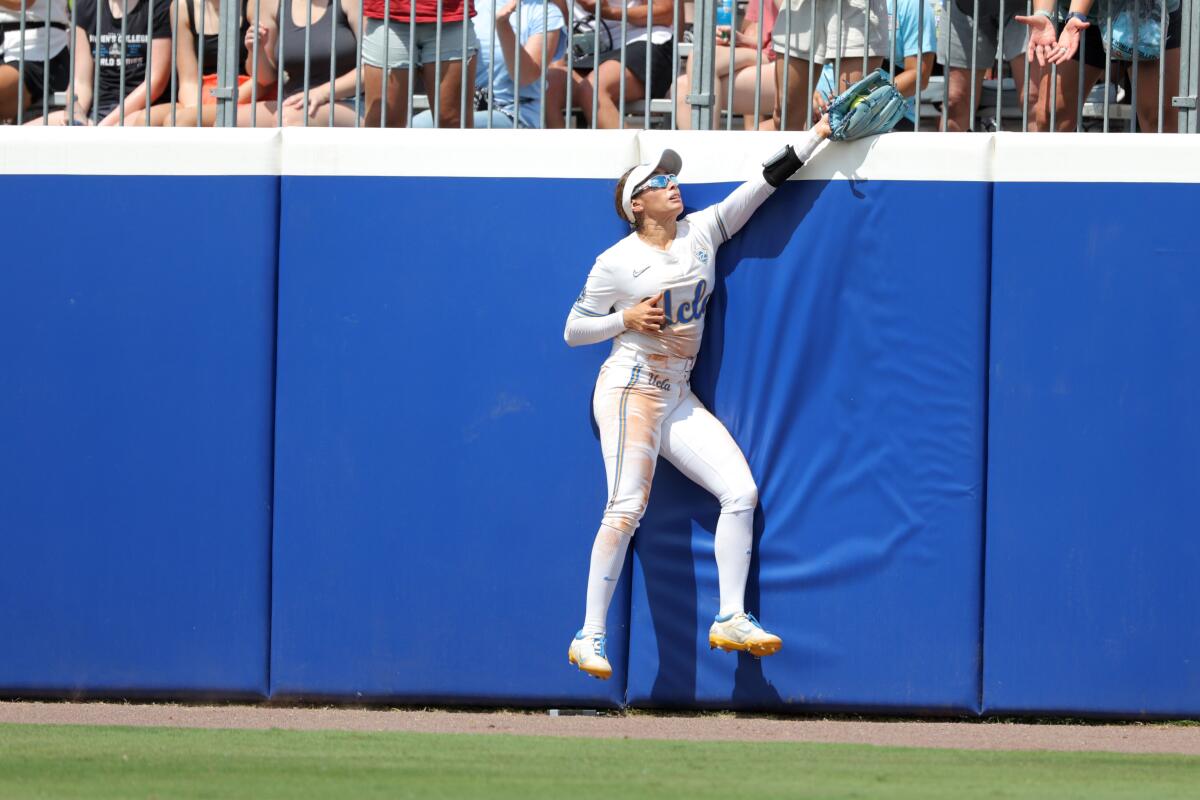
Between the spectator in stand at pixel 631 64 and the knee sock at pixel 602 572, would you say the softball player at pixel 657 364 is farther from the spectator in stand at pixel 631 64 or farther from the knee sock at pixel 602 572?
the spectator in stand at pixel 631 64

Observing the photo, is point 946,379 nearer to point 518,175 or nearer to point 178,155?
point 518,175

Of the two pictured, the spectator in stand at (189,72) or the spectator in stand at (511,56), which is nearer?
the spectator in stand at (189,72)

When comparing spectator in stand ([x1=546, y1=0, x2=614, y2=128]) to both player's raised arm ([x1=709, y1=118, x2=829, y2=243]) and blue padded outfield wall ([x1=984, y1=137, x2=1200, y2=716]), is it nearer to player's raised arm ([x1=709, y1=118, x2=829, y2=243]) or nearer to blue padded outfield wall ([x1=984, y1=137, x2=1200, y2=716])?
player's raised arm ([x1=709, y1=118, x2=829, y2=243])

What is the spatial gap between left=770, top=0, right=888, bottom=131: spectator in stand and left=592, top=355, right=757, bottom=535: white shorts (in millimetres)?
1249

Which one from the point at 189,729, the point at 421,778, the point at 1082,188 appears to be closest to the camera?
the point at 421,778

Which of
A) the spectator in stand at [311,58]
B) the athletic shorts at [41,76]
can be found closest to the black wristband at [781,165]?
the spectator in stand at [311,58]

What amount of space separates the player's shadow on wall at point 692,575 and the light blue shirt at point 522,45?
1.32m

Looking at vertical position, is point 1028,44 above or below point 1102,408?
above

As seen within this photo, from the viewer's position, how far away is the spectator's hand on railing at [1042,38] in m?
6.38

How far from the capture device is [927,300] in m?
6.34

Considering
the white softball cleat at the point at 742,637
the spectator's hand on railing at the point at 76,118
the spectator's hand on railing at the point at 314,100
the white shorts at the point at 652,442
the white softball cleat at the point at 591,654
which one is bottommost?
the white softball cleat at the point at 591,654

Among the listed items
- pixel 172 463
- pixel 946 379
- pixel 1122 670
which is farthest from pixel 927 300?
pixel 172 463

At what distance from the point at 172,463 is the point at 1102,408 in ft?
12.1

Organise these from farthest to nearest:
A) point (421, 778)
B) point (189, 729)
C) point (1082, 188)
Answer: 1. point (1082, 188)
2. point (189, 729)
3. point (421, 778)
